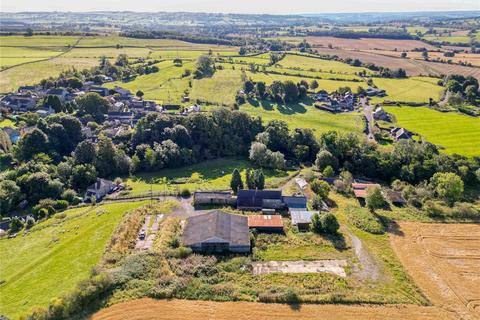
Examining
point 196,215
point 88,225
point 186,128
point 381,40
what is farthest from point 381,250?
point 381,40

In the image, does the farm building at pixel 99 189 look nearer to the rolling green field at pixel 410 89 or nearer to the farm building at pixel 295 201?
the farm building at pixel 295 201

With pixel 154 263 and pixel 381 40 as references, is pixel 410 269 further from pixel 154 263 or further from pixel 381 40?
pixel 381 40

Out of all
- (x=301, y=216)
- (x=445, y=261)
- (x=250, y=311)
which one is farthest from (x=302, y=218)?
(x=250, y=311)

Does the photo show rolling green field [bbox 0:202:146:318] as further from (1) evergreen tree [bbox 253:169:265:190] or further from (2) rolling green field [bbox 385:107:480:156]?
(2) rolling green field [bbox 385:107:480:156]

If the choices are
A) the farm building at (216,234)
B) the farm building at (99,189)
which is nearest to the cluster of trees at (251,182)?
Result: the farm building at (216,234)

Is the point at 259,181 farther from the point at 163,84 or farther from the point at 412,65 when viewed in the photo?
the point at 412,65

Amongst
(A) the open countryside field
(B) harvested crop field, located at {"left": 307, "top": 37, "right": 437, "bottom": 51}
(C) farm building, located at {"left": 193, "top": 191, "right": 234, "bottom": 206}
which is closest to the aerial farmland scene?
(C) farm building, located at {"left": 193, "top": 191, "right": 234, "bottom": 206}
